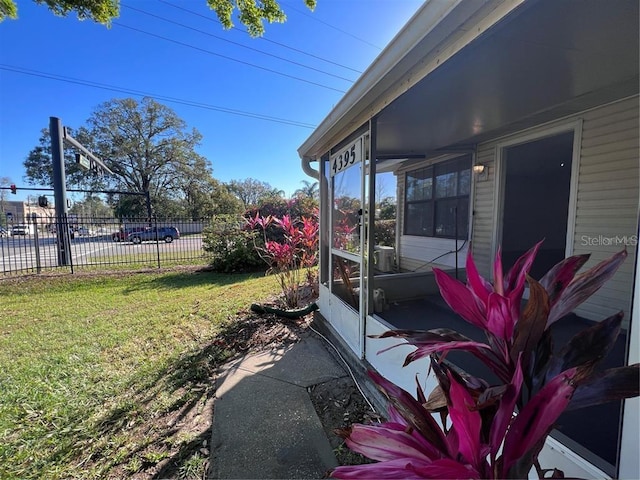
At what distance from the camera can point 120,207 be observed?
106ft

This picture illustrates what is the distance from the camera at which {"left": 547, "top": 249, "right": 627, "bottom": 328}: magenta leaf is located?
792 mm

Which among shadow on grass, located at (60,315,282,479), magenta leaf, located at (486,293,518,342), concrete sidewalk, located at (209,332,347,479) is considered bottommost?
shadow on grass, located at (60,315,282,479)

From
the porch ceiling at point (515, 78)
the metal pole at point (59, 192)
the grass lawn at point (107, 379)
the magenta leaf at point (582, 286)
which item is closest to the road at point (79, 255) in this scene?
the metal pole at point (59, 192)

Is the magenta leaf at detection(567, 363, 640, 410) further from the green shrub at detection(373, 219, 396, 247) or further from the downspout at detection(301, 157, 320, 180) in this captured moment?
the green shrub at detection(373, 219, 396, 247)

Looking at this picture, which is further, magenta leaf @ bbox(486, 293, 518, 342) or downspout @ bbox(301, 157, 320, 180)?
downspout @ bbox(301, 157, 320, 180)

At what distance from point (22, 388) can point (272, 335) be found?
2482 millimetres

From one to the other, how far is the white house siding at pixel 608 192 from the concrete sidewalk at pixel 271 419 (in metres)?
2.87

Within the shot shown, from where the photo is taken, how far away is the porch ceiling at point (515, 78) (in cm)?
152

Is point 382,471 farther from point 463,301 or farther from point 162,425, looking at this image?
point 162,425

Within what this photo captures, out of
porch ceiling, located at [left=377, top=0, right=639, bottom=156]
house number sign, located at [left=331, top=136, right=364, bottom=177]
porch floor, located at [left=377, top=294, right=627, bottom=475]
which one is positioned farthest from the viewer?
house number sign, located at [left=331, top=136, right=364, bottom=177]

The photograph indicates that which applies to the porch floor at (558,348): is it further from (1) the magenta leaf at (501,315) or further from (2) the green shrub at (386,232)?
(2) the green shrub at (386,232)

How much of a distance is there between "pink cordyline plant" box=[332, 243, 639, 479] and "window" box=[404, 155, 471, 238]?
13.8ft

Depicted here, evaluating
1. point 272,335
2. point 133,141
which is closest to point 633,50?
point 272,335

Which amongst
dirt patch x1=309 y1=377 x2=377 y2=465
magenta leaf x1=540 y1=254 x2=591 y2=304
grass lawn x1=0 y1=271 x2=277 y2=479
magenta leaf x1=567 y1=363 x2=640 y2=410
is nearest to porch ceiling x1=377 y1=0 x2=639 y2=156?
magenta leaf x1=540 y1=254 x2=591 y2=304
